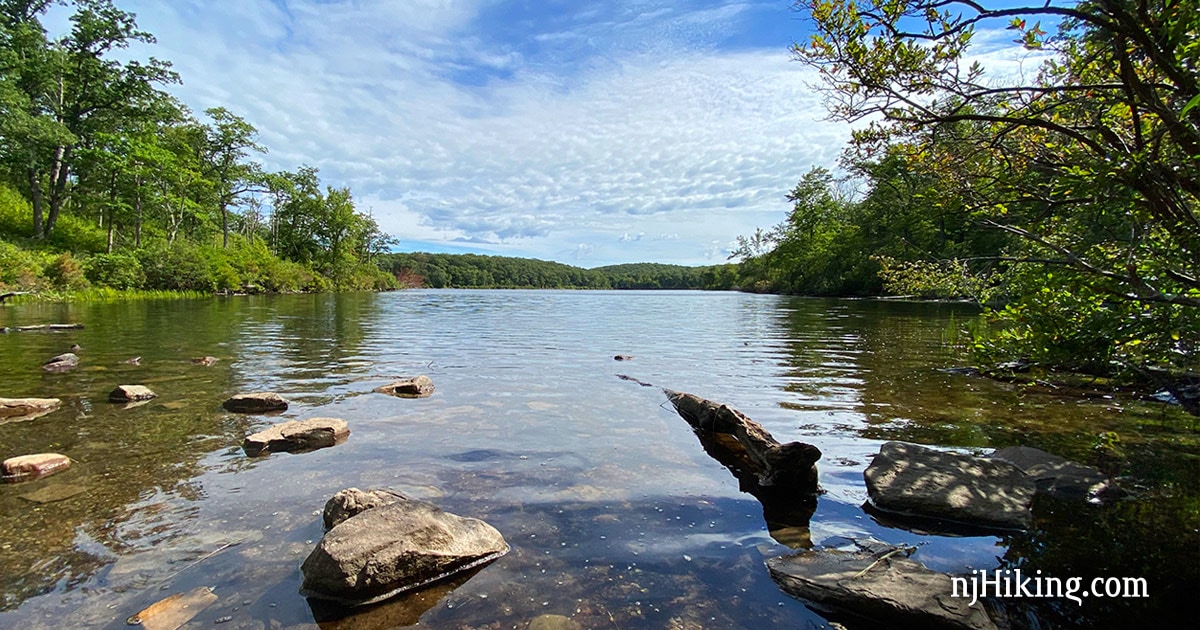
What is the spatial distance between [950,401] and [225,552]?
11160mm

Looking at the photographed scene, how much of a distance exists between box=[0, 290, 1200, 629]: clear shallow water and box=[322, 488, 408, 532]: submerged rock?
0.26 m

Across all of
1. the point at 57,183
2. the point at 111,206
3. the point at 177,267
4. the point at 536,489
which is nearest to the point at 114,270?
the point at 177,267

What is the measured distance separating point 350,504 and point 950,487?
5.67 meters

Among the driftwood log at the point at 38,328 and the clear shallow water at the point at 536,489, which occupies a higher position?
the driftwood log at the point at 38,328

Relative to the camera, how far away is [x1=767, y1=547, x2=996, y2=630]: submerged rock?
354 cm

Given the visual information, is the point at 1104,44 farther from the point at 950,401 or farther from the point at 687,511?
the point at 950,401

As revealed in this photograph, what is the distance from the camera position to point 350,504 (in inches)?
194

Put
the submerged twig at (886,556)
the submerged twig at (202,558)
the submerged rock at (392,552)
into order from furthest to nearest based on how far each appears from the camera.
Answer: the submerged twig at (202,558) → the submerged twig at (886,556) → the submerged rock at (392,552)

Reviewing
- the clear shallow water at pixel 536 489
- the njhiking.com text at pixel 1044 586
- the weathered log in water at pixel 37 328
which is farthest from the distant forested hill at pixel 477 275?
the njhiking.com text at pixel 1044 586

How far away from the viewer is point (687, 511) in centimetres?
547

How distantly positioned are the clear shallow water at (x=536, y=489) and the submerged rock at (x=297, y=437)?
29 cm

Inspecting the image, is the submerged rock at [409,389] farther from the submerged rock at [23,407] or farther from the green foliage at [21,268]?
the green foliage at [21,268]

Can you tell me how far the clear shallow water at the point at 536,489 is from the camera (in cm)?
388

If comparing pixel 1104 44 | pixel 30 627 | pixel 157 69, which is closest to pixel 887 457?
pixel 1104 44
